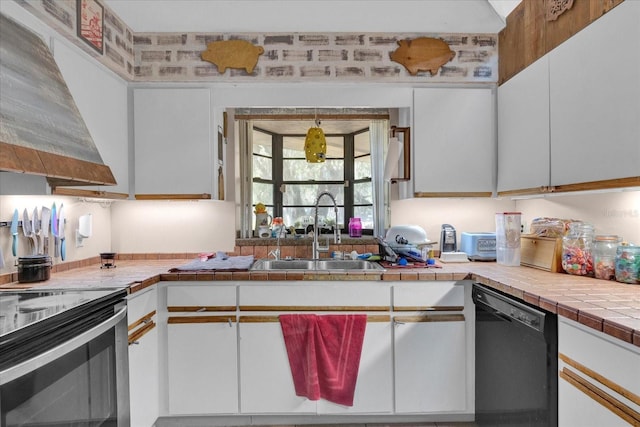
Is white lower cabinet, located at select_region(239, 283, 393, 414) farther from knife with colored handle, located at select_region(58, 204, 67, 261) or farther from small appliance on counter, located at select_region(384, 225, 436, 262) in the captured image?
knife with colored handle, located at select_region(58, 204, 67, 261)

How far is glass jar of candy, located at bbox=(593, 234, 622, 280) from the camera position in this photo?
1.75 meters

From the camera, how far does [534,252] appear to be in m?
2.18

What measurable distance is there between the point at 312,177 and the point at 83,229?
165 centimetres

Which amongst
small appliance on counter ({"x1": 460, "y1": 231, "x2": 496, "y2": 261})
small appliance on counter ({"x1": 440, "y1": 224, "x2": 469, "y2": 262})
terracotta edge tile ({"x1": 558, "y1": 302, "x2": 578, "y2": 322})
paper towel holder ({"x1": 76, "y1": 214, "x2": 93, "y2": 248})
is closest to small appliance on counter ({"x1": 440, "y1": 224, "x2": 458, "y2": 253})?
small appliance on counter ({"x1": 440, "y1": 224, "x2": 469, "y2": 262})

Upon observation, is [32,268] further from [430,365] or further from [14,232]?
[430,365]

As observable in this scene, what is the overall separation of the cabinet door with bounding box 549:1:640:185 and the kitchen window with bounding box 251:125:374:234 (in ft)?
4.74

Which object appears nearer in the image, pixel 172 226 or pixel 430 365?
pixel 430 365

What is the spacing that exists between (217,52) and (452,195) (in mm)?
1797

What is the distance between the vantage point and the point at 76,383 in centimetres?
131

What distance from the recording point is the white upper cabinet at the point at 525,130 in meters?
1.97

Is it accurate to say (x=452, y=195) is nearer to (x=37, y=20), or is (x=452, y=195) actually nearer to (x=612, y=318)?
(x=612, y=318)

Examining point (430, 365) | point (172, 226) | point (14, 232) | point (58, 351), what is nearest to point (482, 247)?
point (430, 365)

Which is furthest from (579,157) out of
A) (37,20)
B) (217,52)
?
(37,20)

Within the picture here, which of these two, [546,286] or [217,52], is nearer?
[546,286]
